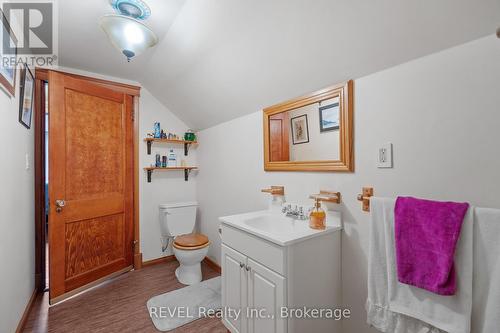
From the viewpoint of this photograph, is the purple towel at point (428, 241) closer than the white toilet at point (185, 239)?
Yes

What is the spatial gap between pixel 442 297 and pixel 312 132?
1134 millimetres

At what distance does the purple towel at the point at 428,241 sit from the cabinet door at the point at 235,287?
88cm

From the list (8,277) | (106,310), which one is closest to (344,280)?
(106,310)

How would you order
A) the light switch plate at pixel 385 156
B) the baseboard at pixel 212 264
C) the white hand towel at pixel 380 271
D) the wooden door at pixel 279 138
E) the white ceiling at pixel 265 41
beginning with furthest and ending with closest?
the baseboard at pixel 212 264 → the wooden door at pixel 279 138 → the light switch plate at pixel 385 156 → the white hand towel at pixel 380 271 → the white ceiling at pixel 265 41

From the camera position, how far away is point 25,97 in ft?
5.90

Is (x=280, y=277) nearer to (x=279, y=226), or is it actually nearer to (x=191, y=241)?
(x=279, y=226)

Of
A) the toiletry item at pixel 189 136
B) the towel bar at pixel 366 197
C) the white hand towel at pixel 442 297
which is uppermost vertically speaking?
the toiletry item at pixel 189 136

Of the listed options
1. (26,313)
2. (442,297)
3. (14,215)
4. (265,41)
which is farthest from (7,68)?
(442,297)

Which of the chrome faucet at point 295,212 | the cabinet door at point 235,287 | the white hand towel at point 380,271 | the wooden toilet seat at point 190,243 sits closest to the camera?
the white hand towel at point 380,271

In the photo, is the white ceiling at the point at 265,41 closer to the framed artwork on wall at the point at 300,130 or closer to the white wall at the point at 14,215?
the framed artwork on wall at the point at 300,130

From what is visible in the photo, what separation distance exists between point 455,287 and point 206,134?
2.63 metres

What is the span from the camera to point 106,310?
1.94 meters

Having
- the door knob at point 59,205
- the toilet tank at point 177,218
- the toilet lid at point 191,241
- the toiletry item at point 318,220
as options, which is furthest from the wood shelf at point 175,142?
the toiletry item at point 318,220

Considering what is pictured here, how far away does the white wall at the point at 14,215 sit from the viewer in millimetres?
1373
